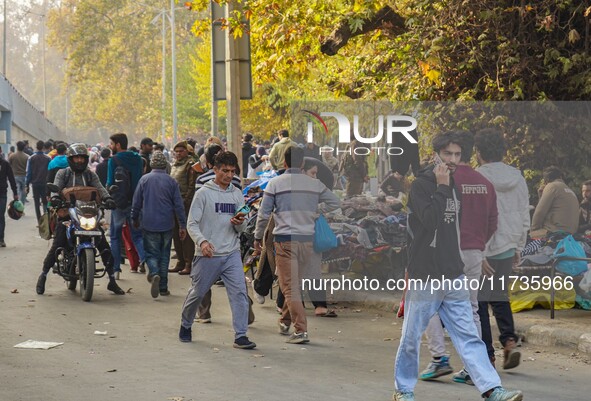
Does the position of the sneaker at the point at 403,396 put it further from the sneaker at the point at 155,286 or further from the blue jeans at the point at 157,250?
the blue jeans at the point at 157,250

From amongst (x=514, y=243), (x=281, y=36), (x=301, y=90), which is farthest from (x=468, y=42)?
(x=301, y=90)

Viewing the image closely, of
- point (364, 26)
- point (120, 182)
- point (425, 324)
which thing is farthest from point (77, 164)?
point (425, 324)

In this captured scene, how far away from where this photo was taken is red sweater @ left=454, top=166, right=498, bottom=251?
817 cm

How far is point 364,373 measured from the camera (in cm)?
865

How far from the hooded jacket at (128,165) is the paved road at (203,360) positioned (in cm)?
234

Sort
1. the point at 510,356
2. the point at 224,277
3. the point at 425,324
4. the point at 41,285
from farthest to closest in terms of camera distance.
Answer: the point at 41,285 < the point at 224,277 < the point at 510,356 < the point at 425,324

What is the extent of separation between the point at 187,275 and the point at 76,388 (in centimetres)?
751

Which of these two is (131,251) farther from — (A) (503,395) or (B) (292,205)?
(A) (503,395)

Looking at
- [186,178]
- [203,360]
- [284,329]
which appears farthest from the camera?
[186,178]

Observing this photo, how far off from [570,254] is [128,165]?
20.3ft

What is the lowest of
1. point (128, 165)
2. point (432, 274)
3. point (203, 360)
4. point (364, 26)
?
point (203, 360)

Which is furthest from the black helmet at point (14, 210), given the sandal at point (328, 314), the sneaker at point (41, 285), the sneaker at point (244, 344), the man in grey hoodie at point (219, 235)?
the sneaker at point (244, 344)

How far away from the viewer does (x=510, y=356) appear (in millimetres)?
8508

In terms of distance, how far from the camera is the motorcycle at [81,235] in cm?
1263
